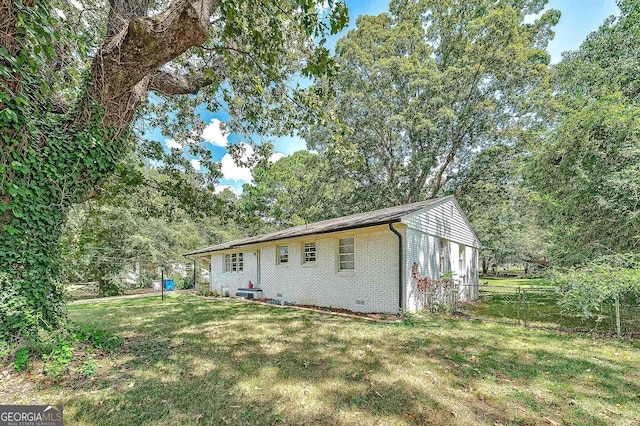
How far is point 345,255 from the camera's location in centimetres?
1018

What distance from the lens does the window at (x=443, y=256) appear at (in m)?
10.8

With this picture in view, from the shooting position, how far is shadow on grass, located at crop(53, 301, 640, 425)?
9.89 feet

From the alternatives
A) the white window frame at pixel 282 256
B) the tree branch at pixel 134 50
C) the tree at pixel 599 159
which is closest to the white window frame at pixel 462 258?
the tree at pixel 599 159

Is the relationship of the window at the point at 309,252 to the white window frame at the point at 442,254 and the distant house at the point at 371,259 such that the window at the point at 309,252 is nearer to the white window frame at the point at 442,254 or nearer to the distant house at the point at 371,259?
the distant house at the point at 371,259

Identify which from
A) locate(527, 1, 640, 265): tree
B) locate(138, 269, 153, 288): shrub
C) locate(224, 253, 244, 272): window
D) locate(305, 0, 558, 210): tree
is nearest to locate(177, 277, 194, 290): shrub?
locate(138, 269, 153, 288): shrub

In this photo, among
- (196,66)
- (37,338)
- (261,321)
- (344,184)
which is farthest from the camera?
(344,184)

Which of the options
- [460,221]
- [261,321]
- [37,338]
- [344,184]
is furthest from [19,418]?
[344,184]

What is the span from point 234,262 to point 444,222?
1168cm

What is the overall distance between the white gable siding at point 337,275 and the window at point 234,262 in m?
2.54

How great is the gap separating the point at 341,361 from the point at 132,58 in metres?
5.59

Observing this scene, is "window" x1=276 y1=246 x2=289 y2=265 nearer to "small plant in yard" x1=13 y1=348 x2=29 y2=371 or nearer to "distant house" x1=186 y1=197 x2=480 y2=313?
"distant house" x1=186 y1=197 x2=480 y2=313

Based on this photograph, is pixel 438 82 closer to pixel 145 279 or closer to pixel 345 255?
pixel 345 255

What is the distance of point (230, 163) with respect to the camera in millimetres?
8594

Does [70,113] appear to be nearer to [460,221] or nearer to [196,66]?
[196,66]
